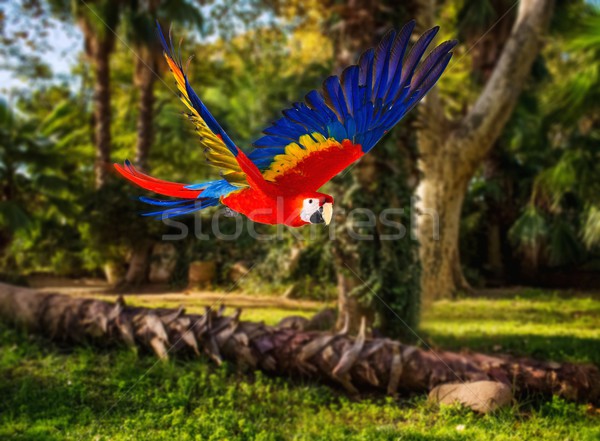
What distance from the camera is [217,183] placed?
138cm

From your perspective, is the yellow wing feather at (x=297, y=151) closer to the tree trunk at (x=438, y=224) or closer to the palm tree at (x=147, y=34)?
the tree trunk at (x=438, y=224)

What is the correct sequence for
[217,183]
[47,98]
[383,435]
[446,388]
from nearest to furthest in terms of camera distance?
[217,183] → [383,435] → [446,388] → [47,98]

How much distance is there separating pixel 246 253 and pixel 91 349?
191 inches


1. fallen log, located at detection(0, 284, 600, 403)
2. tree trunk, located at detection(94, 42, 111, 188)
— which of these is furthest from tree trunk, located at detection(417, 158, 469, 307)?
tree trunk, located at detection(94, 42, 111, 188)

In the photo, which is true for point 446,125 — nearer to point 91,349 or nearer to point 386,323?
point 386,323

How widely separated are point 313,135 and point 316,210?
23 cm

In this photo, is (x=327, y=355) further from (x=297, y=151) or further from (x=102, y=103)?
(x=102, y=103)

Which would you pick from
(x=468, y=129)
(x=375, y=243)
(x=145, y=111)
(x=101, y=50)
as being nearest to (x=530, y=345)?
(x=375, y=243)

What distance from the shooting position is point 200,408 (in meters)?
3.11

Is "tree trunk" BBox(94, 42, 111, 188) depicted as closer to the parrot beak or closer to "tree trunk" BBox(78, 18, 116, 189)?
"tree trunk" BBox(78, 18, 116, 189)

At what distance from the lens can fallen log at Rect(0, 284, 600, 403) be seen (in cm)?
334

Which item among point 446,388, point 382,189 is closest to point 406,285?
point 382,189

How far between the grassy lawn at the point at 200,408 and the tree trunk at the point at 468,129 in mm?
3392

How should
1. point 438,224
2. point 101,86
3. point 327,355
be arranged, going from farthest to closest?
point 101,86 < point 438,224 < point 327,355
